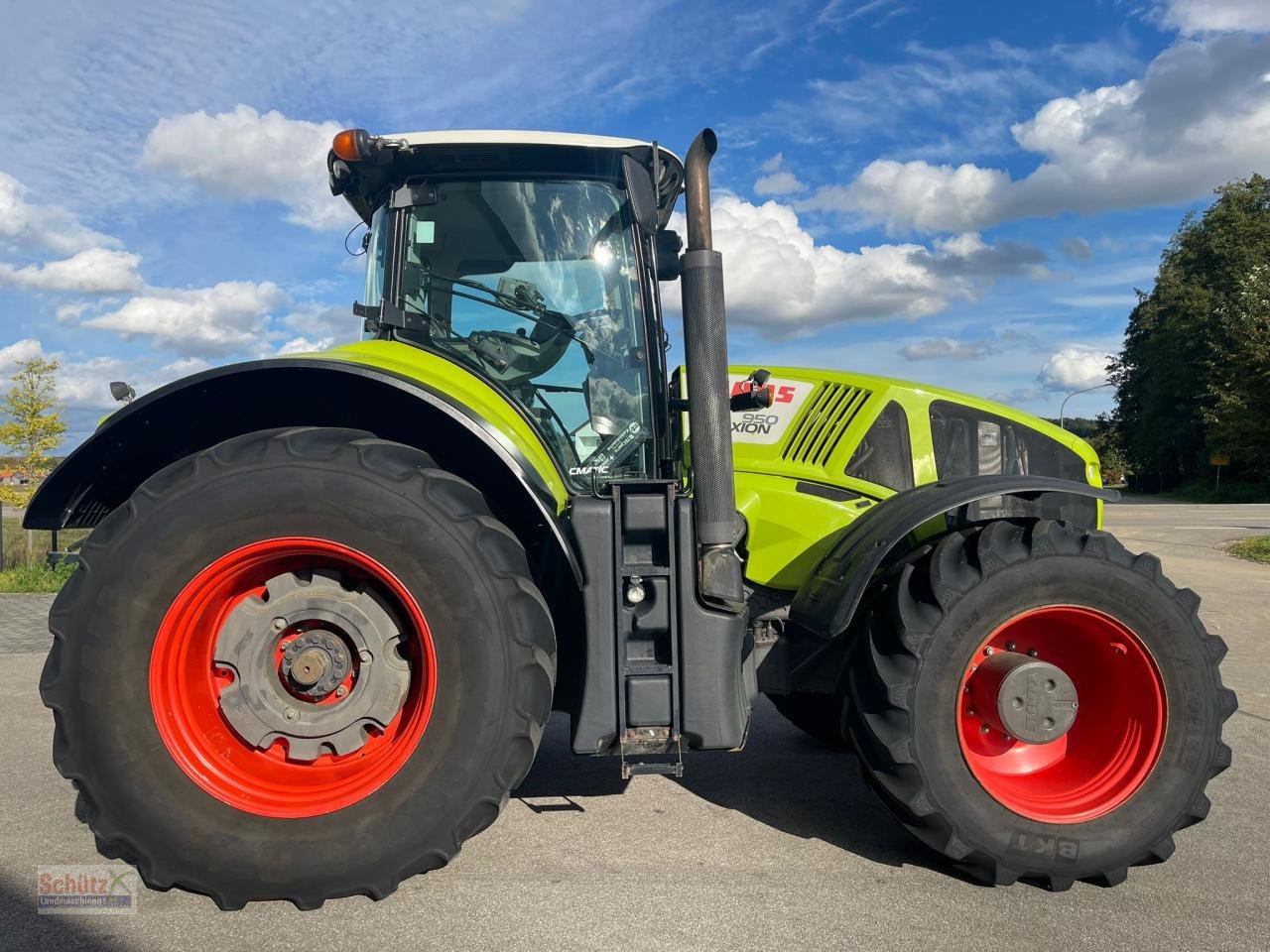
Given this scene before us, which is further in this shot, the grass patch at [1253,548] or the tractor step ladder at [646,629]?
the grass patch at [1253,548]

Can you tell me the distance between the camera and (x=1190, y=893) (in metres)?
2.55

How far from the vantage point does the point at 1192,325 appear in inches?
1432

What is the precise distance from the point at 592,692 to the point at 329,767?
813mm

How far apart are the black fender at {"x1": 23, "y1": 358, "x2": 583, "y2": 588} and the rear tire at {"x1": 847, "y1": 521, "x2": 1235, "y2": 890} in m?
1.02

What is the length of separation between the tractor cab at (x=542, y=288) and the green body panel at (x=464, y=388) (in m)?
0.09

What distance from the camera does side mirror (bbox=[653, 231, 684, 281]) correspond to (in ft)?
11.3

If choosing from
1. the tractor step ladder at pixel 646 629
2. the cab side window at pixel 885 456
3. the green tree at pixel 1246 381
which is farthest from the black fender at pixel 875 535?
the green tree at pixel 1246 381

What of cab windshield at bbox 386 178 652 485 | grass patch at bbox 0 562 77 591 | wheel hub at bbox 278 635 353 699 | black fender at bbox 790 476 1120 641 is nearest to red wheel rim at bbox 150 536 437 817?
wheel hub at bbox 278 635 353 699

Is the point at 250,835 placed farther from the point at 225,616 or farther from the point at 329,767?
the point at 225,616

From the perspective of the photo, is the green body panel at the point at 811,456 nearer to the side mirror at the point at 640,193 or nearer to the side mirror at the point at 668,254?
the side mirror at the point at 668,254

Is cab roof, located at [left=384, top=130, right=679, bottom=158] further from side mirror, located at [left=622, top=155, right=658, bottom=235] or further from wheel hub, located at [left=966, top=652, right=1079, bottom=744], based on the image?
wheel hub, located at [left=966, top=652, right=1079, bottom=744]

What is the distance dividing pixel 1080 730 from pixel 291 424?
9.24 feet

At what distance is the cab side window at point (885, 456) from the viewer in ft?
11.0

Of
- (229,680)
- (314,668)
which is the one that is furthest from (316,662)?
(229,680)
